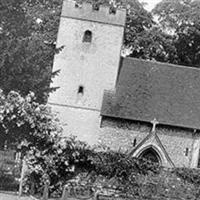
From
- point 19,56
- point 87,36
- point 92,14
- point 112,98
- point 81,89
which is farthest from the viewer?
point 92,14

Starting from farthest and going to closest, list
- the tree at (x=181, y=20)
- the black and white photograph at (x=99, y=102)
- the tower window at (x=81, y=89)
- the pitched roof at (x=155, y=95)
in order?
the tree at (x=181, y=20) → the tower window at (x=81, y=89) → the pitched roof at (x=155, y=95) → the black and white photograph at (x=99, y=102)

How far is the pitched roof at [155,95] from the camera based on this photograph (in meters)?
26.5

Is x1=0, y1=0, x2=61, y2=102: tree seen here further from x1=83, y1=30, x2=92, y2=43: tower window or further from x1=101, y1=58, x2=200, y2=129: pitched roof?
x1=101, y1=58, x2=200, y2=129: pitched roof

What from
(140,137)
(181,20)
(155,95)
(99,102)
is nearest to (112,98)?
(99,102)

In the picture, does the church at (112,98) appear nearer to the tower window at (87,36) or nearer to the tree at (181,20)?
the tower window at (87,36)

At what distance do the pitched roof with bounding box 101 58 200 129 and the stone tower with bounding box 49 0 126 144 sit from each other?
38.1 inches

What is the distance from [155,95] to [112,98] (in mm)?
2678

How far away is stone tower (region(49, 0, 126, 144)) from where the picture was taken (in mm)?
27219

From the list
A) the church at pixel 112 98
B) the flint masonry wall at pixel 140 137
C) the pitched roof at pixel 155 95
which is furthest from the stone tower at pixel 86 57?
the flint masonry wall at pixel 140 137

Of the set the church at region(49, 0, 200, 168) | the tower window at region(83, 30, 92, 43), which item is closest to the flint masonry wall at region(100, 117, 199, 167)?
the church at region(49, 0, 200, 168)

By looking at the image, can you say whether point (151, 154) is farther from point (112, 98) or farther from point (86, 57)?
point (86, 57)

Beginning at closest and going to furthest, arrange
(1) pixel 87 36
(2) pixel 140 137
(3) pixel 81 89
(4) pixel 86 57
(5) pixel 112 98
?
1. (2) pixel 140 137
2. (5) pixel 112 98
3. (3) pixel 81 89
4. (4) pixel 86 57
5. (1) pixel 87 36

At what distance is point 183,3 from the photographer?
4122cm

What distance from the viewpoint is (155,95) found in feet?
91.2
